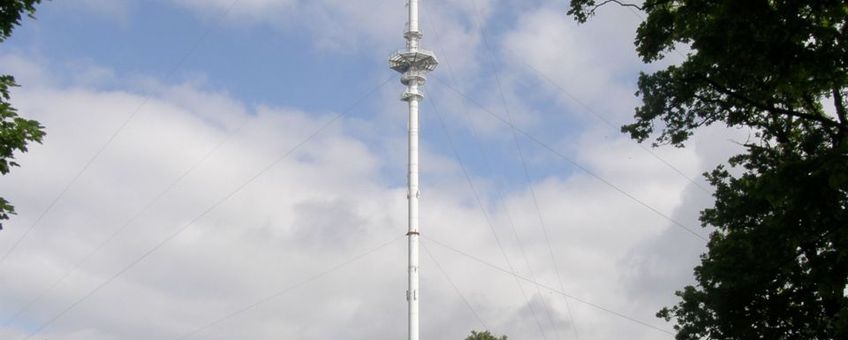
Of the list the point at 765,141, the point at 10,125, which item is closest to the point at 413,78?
the point at 765,141

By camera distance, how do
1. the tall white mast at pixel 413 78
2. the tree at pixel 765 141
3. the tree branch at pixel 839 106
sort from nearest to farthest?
the tree at pixel 765 141
the tree branch at pixel 839 106
the tall white mast at pixel 413 78

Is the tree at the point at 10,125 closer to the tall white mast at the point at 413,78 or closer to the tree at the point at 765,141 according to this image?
the tree at the point at 765,141

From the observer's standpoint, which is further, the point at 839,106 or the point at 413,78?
the point at 413,78

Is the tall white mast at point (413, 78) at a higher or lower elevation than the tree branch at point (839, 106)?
higher

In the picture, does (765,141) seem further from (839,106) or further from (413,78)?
(413,78)

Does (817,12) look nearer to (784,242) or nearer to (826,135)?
(784,242)

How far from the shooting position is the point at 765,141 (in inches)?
925

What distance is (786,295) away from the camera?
2547cm

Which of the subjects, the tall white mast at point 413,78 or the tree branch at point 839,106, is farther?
the tall white mast at point 413,78

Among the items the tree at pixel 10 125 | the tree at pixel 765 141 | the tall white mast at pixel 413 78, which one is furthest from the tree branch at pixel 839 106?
the tall white mast at pixel 413 78

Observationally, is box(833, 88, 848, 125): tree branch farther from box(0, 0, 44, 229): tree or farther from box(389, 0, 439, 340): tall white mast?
box(389, 0, 439, 340): tall white mast

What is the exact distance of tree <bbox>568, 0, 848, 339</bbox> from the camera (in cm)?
1423

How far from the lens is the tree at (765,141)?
14234 mm

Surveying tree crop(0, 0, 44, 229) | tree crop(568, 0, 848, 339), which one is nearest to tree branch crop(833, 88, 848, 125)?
A: tree crop(568, 0, 848, 339)
